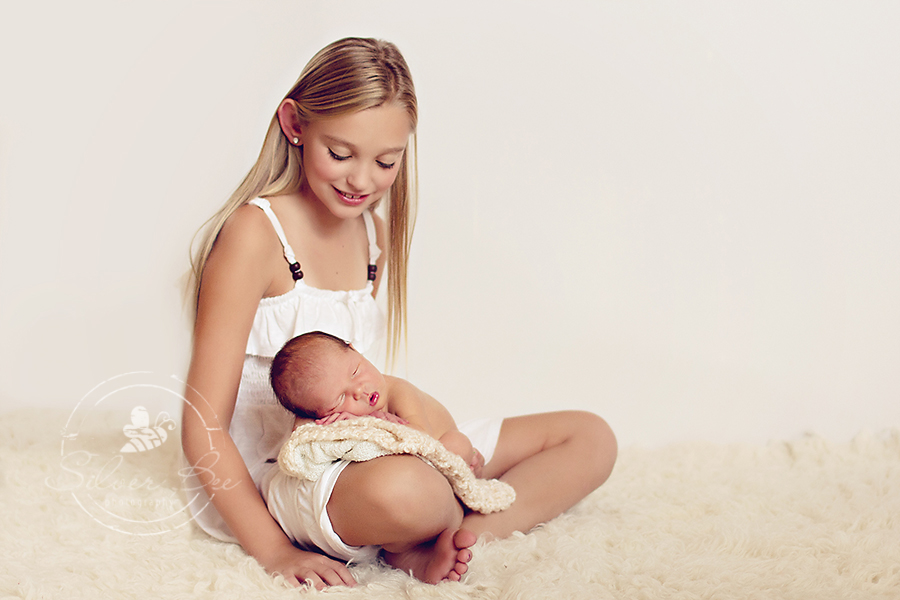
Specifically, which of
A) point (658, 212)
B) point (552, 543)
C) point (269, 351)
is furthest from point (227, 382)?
point (658, 212)

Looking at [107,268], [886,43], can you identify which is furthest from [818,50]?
[107,268]

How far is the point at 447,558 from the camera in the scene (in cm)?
89

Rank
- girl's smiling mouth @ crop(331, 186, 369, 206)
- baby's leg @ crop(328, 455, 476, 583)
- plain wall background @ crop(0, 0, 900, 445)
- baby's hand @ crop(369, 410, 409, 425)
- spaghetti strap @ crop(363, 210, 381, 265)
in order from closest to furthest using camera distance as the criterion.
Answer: baby's leg @ crop(328, 455, 476, 583) < baby's hand @ crop(369, 410, 409, 425) < girl's smiling mouth @ crop(331, 186, 369, 206) < spaghetti strap @ crop(363, 210, 381, 265) < plain wall background @ crop(0, 0, 900, 445)

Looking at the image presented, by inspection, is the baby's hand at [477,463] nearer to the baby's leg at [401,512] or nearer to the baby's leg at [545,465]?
A: the baby's leg at [545,465]

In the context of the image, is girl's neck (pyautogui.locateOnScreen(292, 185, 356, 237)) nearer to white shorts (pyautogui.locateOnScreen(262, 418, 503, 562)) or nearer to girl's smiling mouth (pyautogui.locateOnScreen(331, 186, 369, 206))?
girl's smiling mouth (pyautogui.locateOnScreen(331, 186, 369, 206))

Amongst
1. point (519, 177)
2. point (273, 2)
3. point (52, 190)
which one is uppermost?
point (273, 2)

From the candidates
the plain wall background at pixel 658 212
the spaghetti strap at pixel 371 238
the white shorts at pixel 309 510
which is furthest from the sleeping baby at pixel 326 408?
the plain wall background at pixel 658 212

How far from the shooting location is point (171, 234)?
4.21 feet

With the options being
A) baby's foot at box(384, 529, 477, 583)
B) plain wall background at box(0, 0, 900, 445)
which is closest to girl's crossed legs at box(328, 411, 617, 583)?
baby's foot at box(384, 529, 477, 583)

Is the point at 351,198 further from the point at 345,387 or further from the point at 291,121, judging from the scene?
the point at 345,387

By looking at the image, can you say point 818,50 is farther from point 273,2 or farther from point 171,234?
point 171,234

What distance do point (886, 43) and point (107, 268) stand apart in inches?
65.0

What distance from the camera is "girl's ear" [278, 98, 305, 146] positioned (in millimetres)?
1098

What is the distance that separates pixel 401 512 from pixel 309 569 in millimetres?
145
